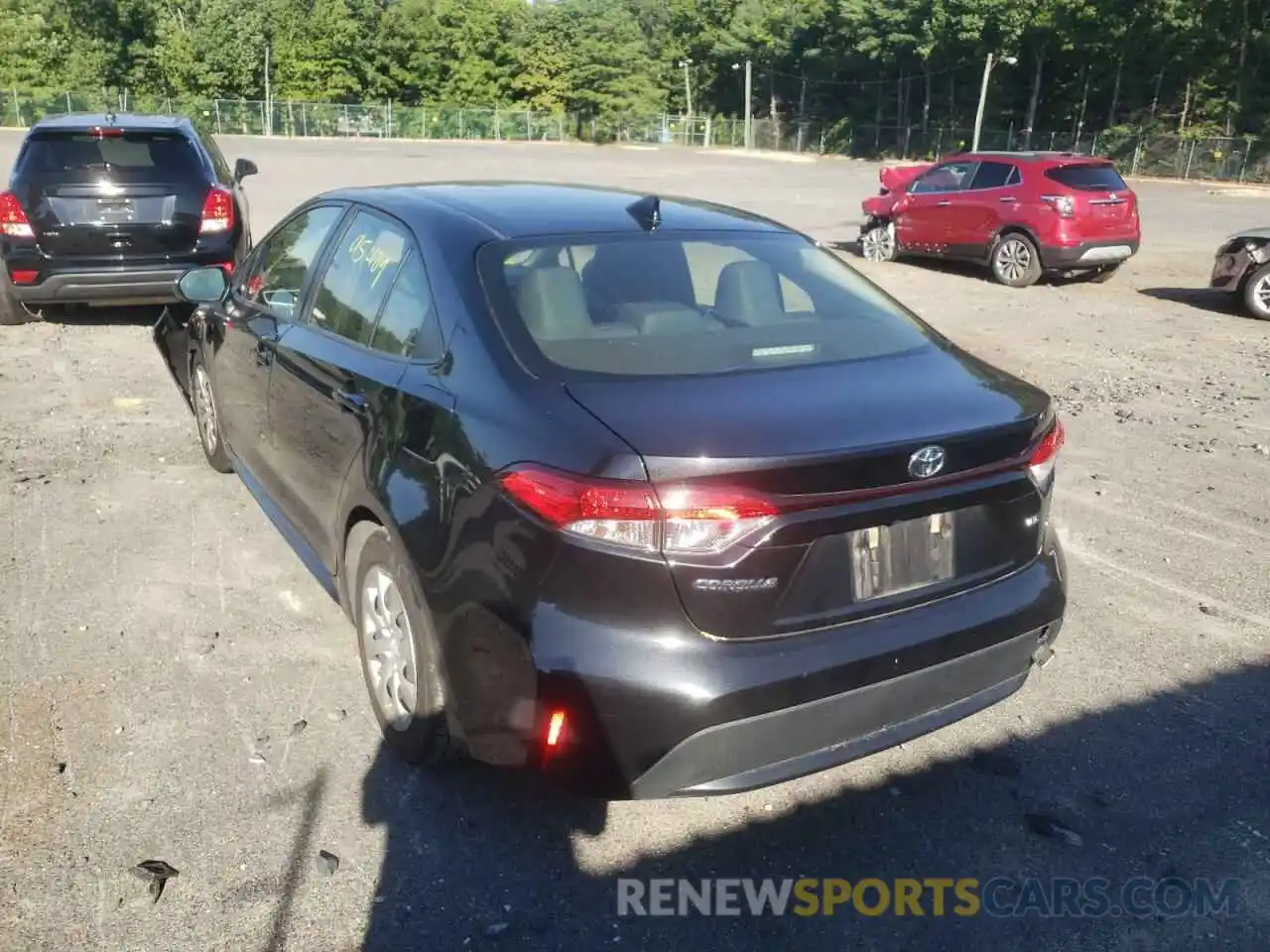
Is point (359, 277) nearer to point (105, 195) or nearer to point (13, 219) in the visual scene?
point (105, 195)

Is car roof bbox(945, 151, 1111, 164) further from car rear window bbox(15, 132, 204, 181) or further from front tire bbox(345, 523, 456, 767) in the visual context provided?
front tire bbox(345, 523, 456, 767)

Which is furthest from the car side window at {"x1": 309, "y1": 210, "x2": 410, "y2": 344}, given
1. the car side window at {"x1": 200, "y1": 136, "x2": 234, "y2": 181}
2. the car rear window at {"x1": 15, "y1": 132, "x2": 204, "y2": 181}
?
the car side window at {"x1": 200, "y1": 136, "x2": 234, "y2": 181}

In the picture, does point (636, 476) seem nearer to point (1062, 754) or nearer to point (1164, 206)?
point (1062, 754)

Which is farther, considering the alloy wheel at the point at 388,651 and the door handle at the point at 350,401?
the door handle at the point at 350,401

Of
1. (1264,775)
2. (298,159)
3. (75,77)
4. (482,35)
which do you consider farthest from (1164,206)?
(75,77)

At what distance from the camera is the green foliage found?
5331 centimetres

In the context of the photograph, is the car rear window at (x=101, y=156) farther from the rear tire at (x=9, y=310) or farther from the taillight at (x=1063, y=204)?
the taillight at (x=1063, y=204)

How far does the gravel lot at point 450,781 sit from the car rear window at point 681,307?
51.2 inches

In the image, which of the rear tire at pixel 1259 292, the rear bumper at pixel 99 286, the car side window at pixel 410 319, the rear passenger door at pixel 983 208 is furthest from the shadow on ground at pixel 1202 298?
the car side window at pixel 410 319

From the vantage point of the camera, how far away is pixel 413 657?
3.12 metres

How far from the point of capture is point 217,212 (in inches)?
353

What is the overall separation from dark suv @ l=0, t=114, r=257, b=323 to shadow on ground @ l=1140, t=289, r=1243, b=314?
422 inches

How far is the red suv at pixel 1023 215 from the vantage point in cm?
1382

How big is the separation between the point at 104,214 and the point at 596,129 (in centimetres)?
7790
